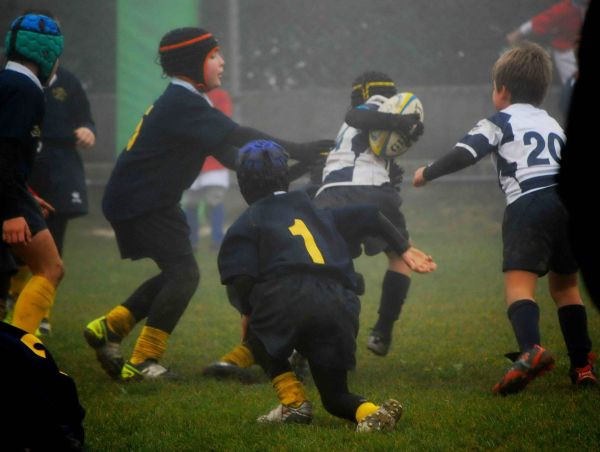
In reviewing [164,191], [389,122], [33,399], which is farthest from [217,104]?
[33,399]

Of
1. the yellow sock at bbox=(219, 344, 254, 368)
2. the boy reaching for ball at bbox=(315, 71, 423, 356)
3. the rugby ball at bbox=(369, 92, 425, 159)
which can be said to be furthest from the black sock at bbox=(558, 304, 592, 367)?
the yellow sock at bbox=(219, 344, 254, 368)

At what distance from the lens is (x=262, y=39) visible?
44.8ft

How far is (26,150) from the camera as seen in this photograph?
192 inches

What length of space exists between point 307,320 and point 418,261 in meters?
0.54

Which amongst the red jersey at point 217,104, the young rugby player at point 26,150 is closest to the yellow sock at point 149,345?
the young rugby player at point 26,150

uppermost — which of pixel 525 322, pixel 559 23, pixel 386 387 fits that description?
pixel 559 23

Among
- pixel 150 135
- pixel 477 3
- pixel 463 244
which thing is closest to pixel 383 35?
pixel 477 3

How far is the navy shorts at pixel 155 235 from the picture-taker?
5430 millimetres

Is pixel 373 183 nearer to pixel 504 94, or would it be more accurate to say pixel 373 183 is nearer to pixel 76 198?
pixel 504 94

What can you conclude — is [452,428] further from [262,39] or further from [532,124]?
[262,39]

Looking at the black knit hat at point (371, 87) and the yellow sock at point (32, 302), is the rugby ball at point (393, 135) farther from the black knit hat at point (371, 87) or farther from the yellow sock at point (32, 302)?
the yellow sock at point (32, 302)

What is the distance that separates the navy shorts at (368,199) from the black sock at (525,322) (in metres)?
1.24

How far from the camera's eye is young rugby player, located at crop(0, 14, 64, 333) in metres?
4.72

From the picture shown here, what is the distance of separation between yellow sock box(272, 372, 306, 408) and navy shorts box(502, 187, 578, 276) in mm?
1213
